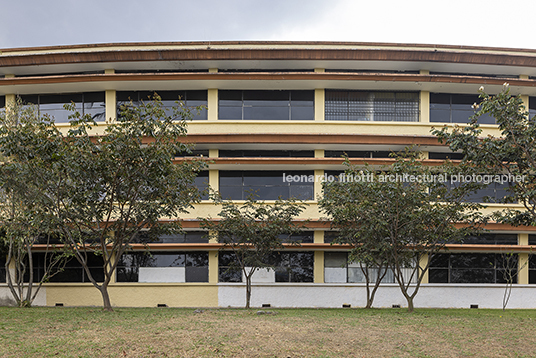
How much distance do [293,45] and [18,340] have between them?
20.4 meters

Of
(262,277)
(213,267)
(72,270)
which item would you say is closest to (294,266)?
(262,277)

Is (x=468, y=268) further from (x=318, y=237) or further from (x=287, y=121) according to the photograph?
(x=287, y=121)

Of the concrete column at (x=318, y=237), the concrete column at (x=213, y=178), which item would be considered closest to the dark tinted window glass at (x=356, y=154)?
the concrete column at (x=318, y=237)

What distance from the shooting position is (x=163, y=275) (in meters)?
22.8

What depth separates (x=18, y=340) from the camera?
382 inches

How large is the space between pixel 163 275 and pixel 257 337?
14.0m

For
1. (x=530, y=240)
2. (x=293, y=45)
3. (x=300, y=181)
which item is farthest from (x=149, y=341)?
(x=530, y=240)

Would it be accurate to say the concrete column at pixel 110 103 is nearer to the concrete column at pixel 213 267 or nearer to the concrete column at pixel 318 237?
the concrete column at pixel 213 267

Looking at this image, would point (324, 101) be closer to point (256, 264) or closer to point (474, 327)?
point (256, 264)

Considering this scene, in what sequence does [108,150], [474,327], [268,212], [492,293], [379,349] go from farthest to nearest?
[492,293], [268,212], [108,150], [474,327], [379,349]

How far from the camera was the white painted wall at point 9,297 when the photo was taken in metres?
22.6

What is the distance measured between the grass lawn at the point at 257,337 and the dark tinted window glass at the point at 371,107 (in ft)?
44.9

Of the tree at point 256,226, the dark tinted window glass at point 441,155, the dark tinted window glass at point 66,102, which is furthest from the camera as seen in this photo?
the dark tinted window glass at point 66,102

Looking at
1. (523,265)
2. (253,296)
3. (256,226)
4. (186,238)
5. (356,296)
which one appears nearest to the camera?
(256,226)
